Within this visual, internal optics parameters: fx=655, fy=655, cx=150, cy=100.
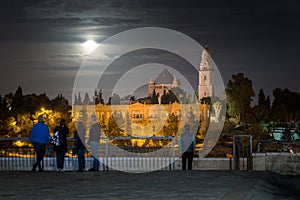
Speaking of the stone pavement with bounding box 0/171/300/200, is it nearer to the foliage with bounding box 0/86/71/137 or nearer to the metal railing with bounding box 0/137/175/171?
the metal railing with bounding box 0/137/175/171

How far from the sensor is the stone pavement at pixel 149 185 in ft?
45.3

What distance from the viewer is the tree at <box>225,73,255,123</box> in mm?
143500

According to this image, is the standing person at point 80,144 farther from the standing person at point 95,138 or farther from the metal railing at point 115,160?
the metal railing at point 115,160

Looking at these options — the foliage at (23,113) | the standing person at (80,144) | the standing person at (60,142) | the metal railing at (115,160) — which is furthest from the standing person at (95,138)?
the foliage at (23,113)

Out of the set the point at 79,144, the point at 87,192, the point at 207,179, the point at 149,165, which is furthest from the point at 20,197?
the point at 149,165

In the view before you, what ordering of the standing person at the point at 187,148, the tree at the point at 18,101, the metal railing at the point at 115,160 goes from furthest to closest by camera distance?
the tree at the point at 18,101 < the metal railing at the point at 115,160 < the standing person at the point at 187,148

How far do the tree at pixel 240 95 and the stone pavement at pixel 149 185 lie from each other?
12420cm

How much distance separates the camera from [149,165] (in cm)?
2275

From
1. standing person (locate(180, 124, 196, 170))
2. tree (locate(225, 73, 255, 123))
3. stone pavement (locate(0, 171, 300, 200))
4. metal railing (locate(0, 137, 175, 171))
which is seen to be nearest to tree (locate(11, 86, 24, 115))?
tree (locate(225, 73, 255, 123))

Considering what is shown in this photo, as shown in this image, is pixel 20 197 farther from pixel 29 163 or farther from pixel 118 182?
pixel 29 163

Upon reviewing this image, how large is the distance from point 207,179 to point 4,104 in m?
116

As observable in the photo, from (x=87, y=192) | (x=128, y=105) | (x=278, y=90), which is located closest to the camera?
(x=87, y=192)

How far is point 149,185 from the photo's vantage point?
15.8 meters

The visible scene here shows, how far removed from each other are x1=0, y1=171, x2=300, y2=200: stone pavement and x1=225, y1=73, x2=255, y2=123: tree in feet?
407
